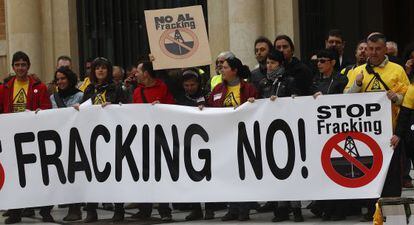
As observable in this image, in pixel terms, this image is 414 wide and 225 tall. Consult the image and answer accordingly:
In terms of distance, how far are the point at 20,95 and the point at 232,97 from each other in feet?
8.30

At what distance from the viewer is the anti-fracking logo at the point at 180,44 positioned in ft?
41.8

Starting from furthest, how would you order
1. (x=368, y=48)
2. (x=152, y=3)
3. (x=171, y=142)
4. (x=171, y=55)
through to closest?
1. (x=152, y=3)
2. (x=171, y=55)
3. (x=171, y=142)
4. (x=368, y=48)

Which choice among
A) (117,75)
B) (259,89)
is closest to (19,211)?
(117,75)

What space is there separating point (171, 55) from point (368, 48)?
2.69 meters

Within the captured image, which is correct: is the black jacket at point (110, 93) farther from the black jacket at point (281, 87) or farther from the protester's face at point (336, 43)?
the protester's face at point (336, 43)

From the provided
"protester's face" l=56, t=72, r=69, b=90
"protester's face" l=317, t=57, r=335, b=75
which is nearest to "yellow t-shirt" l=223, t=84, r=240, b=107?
Result: "protester's face" l=317, t=57, r=335, b=75

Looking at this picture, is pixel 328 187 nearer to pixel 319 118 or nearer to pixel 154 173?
pixel 319 118

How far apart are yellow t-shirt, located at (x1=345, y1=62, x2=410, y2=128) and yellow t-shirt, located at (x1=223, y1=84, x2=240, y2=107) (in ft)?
4.06

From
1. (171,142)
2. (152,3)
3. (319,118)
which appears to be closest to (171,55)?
(171,142)

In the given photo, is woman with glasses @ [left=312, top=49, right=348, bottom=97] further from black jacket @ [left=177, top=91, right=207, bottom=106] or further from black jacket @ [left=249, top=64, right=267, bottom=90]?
black jacket @ [left=177, top=91, right=207, bottom=106]

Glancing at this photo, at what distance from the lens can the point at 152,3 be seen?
19938mm

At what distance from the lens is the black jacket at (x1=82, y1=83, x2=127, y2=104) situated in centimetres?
1209

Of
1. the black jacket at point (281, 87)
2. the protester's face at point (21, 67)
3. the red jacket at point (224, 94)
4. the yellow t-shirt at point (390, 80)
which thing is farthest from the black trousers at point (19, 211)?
the yellow t-shirt at point (390, 80)

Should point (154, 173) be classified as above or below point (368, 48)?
below
